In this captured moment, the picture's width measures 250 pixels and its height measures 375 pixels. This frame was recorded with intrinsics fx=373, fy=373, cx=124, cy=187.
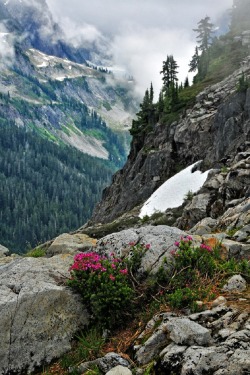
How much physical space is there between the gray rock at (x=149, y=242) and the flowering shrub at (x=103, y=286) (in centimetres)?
62

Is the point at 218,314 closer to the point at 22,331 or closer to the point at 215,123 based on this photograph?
the point at 22,331

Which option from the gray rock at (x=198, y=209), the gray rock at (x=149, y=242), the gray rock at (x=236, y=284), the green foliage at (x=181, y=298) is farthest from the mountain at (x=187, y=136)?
the green foliage at (x=181, y=298)

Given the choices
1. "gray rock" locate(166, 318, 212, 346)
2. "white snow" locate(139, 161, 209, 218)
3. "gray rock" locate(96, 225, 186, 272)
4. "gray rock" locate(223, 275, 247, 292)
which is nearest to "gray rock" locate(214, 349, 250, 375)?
"gray rock" locate(166, 318, 212, 346)

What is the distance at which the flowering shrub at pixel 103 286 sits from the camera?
859 cm

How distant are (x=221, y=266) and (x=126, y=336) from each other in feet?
9.92

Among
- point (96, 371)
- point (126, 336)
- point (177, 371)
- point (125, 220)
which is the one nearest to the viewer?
point (177, 371)

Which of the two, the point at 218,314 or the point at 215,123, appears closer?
the point at 218,314

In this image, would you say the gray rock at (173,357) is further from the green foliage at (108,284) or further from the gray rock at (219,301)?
the green foliage at (108,284)

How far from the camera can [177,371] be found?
6.39 m

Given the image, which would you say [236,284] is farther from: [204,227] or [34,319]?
[204,227]

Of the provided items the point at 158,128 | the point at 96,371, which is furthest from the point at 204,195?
the point at 158,128

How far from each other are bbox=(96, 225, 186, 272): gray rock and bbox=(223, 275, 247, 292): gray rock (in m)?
1.71

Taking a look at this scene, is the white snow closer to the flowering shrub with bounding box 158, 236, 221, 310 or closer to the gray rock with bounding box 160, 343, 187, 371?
the flowering shrub with bounding box 158, 236, 221, 310

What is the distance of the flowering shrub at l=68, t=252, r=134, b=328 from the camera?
859 centimetres
